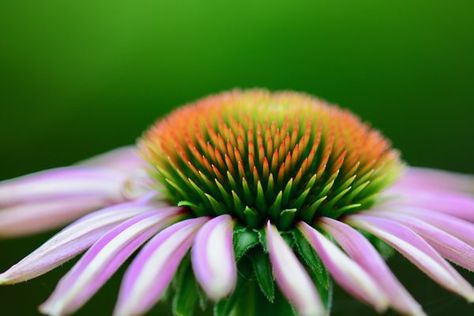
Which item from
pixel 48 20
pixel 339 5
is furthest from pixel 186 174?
pixel 48 20

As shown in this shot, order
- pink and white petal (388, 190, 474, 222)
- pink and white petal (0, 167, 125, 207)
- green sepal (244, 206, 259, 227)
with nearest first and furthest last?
green sepal (244, 206, 259, 227) → pink and white petal (388, 190, 474, 222) → pink and white petal (0, 167, 125, 207)

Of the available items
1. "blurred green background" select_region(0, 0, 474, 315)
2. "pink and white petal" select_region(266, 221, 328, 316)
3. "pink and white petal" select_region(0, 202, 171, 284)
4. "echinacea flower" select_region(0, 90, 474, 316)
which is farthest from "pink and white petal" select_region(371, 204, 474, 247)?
"blurred green background" select_region(0, 0, 474, 315)

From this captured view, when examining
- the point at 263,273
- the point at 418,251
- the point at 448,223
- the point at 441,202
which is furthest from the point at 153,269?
the point at 441,202

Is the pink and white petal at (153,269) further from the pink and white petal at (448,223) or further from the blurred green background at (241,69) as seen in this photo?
the blurred green background at (241,69)

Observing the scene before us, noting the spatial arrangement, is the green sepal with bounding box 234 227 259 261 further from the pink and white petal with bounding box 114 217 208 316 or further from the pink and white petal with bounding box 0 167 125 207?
the pink and white petal with bounding box 0 167 125 207

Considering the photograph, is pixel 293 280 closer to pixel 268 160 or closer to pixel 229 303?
pixel 229 303

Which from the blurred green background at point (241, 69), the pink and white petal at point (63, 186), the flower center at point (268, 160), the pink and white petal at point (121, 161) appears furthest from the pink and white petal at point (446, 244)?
the blurred green background at point (241, 69)
